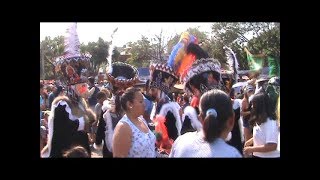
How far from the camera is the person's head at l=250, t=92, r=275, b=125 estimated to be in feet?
32.2

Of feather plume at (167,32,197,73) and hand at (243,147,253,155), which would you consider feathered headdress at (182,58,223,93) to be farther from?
hand at (243,147,253,155)

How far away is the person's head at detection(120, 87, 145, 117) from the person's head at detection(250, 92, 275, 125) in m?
1.04

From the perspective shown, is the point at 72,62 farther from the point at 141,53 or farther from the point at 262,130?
the point at 262,130

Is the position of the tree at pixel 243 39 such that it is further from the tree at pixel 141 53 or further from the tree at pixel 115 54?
the tree at pixel 115 54

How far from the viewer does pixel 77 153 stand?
9.78m

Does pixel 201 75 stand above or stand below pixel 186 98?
above

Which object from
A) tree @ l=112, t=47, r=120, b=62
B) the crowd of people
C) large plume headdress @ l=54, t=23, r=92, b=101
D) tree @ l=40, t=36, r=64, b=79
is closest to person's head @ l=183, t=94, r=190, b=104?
the crowd of people

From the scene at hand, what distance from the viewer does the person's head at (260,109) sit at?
9.80m

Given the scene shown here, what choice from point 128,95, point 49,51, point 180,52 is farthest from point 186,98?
point 49,51

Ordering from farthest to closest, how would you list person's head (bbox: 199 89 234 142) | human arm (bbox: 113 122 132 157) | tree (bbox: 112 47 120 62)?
tree (bbox: 112 47 120 62), person's head (bbox: 199 89 234 142), human arm (bbox: 113 122 132 157)

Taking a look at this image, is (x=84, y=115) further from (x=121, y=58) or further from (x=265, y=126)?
(x=265, y=126)

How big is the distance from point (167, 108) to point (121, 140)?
0.56 meters
